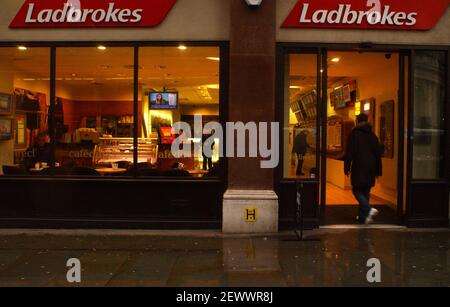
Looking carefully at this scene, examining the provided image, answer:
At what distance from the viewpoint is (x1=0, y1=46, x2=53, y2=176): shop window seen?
10031 millimetres

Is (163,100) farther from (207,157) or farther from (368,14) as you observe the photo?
(368,14)

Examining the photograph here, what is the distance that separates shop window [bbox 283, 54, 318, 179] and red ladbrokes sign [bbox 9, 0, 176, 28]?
8.36 ft

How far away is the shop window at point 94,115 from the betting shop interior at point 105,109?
0.02 meters

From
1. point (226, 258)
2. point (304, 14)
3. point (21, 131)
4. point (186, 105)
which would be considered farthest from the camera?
point (21, 131)

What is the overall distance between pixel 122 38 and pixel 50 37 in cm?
133

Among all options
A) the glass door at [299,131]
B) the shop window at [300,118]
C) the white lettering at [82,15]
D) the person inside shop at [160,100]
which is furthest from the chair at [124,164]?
the shop window at [300,118]

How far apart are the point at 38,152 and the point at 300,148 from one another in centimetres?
490

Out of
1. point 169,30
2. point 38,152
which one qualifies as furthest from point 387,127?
point 38,152

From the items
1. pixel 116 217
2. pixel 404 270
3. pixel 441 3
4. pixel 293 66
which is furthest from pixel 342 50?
pixel 116 217

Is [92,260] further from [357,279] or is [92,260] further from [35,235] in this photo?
[357,279]

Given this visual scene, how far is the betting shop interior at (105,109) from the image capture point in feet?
32.6

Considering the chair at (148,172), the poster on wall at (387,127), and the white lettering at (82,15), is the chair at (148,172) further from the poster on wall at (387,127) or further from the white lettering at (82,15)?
the poster on wall at (387,127)

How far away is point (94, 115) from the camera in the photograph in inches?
405

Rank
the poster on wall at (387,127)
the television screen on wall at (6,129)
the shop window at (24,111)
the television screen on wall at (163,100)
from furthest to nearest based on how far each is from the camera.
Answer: the poster on wall at (387,127) → the television screen on wall at (6,129) → the television screen on wall at (163,100) → the shop window at (24,111)
